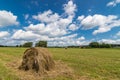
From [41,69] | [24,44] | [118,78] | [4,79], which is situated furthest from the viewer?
[24,44]

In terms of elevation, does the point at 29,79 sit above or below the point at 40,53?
below

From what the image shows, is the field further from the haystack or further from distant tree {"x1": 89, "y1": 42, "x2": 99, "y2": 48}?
distant tree {"x1": 89, "y1": 42, "x2": 99, "y2": 48}

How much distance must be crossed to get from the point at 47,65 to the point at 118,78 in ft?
17.1

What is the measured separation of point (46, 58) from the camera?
41.5ft

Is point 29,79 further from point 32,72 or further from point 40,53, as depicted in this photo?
point 40,53

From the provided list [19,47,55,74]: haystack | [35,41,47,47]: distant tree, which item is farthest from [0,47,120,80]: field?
[35,41,47,47]: distant tree

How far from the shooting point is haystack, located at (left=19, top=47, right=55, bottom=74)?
1136 cm

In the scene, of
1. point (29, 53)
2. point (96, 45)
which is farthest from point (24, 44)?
point (29, 53)

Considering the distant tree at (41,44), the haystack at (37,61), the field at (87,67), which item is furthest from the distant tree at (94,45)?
the haystack at (37,61)

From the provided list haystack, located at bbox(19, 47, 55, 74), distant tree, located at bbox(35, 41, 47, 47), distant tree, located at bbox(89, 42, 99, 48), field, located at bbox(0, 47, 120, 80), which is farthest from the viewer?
distant tree, located at bbox(35, 41, 47, 47)

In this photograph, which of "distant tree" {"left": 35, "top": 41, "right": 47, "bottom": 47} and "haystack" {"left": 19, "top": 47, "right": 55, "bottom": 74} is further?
"distant tree" {"left": 35, "top": 41, "right": 47, "bottom": 47}

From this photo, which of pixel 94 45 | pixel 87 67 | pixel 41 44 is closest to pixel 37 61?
pixel 87 67

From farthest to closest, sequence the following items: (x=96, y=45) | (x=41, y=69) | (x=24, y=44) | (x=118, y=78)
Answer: (x=24, y=44) < (x=96, y=45) < (x=41, y=69) < (x=118, y=78)

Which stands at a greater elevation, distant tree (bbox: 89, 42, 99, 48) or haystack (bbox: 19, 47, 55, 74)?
distant tree (bbox: 89, 42, 99, 48)
